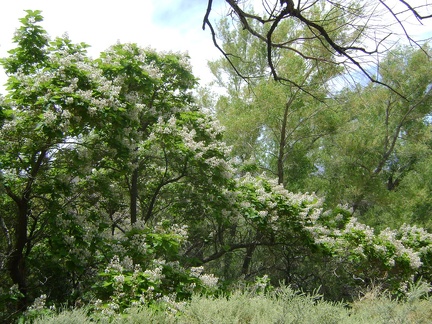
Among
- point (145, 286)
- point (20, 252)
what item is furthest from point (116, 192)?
point (145, 286)

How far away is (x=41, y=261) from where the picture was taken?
5258 mm

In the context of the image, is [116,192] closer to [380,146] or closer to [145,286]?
[145,286]

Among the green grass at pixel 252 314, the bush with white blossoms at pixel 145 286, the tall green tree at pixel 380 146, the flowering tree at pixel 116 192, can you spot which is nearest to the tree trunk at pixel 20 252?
the flowering tree at pixel 116 192

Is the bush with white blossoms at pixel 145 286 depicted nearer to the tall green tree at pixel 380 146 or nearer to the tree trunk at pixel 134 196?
the tree trunk at pixel 134 196

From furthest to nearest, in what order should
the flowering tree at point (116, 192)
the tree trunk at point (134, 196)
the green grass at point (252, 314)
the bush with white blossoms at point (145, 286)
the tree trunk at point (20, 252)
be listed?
the tree trunk at point (134, 196) → the tree trunk at point (20, 252) → the flowering tree at point (116, 192) → the bush with white blossoms at point (145, 286) → the green grass at point (252, 314)

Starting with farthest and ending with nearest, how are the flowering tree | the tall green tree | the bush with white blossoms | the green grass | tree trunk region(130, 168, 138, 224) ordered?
the tall green tree < tree trunk region(130, 168, 138, 224) < the flowering tree < the bush with white blossoms < the green grass

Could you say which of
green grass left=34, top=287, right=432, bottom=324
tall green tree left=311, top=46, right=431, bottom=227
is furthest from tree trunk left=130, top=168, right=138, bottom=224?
tall green tree left=311, top=46, right=431, bottom=227

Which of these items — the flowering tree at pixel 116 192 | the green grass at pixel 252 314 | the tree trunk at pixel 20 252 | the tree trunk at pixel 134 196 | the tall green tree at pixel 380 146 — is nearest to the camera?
the green grass at pixel 252 314

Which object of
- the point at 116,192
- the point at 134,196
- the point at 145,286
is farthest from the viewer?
the point at 134,196

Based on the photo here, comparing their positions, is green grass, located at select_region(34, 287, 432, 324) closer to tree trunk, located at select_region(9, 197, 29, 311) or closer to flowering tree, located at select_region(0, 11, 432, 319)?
flowering tree, located at select_region(0, 11, 432, 319)

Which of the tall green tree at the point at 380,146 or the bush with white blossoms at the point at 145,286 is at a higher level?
the tall green tree at the point at 380,146

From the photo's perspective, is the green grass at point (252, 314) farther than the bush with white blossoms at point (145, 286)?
No

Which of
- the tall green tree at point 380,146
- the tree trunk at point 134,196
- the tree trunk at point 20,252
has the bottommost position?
the tree trunk at point 20,252

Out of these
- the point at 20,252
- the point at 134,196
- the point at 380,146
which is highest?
the point at 380,146
